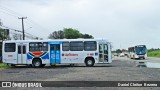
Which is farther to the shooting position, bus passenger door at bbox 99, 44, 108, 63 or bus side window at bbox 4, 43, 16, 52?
bus side window at bbox 4, 43, 16, 52

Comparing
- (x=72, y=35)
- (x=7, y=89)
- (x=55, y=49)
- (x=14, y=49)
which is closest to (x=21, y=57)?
(x=14, y=49)

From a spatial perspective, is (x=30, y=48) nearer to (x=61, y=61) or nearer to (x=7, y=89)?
(x=61, y=61)

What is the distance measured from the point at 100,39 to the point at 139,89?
75.4 feet

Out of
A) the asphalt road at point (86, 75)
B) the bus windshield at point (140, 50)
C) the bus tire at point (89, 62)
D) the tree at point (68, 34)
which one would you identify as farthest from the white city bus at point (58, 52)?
the tree at point (68, 34)

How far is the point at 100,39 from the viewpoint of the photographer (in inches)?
1467

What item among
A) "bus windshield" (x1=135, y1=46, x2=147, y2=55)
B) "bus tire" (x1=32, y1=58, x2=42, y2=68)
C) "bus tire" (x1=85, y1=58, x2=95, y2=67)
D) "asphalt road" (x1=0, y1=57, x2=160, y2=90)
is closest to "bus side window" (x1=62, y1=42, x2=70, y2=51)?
"bus tire" (x1=85, y1=58, x2=95, y2=67)

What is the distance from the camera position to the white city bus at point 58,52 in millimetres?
37188

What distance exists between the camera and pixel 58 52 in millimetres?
37812

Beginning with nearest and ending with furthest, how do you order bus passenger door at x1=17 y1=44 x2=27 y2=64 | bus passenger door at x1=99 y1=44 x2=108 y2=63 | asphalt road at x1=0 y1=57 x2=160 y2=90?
asphalt road at x1=0 y1=57 x2=160 y2=90, bus passenger door at x1=99 y1=44 x2=108 y2=63, bus passenger door at x1=17 y1=44 x2=27 y2=64


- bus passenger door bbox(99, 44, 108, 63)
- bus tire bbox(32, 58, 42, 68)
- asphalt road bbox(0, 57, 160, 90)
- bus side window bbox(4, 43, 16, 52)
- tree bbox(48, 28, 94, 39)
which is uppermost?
tree bbox(48, 28, 94, 39)

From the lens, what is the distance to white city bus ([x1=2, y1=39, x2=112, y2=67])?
3719 centimetres

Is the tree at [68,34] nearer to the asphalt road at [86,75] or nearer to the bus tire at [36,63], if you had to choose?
the bus tire at [36,63]

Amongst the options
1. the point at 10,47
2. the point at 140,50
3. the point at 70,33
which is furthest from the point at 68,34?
the point at 10,47

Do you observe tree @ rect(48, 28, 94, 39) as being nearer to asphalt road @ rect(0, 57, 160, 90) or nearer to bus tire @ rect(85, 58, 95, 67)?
bus tire @ rect(85, 58, 95, 67)
